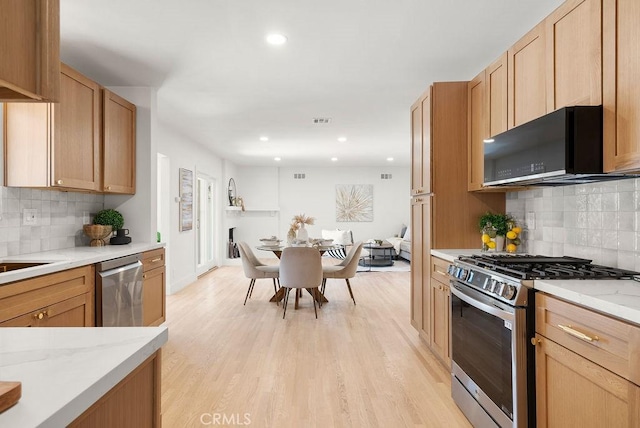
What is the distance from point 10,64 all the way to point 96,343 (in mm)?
609

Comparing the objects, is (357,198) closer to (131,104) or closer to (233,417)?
(131,104)

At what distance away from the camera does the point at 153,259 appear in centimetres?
368

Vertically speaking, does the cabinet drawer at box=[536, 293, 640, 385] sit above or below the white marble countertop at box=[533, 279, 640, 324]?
below

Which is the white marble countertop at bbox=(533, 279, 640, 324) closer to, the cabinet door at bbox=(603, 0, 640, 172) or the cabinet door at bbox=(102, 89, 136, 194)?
the cabinet door at bbox=(603, 0, 640, 172)

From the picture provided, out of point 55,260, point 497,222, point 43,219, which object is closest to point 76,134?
point 43,219

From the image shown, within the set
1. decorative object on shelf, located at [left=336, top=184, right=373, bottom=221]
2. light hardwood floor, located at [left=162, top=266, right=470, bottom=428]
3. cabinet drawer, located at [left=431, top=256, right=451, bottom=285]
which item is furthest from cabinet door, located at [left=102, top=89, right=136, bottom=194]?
decorative object on shelf, located at [left=336, top=184, right=373, bottom=221]

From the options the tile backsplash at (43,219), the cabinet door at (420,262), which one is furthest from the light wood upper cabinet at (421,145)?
the tile backsplash at (43,219)

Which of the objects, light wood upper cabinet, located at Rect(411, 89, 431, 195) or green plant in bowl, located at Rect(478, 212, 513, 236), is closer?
green plant in bowl, located at Rect(478, 212, 513, 236)

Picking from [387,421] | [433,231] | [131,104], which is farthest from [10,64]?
[131,104]

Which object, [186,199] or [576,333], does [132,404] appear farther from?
[186,199]

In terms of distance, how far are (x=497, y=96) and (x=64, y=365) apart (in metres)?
2.83

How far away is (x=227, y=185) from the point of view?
358 inches

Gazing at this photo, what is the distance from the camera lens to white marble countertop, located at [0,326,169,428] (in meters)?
0.60

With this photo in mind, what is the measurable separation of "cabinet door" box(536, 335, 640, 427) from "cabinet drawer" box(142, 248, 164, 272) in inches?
A: 122
